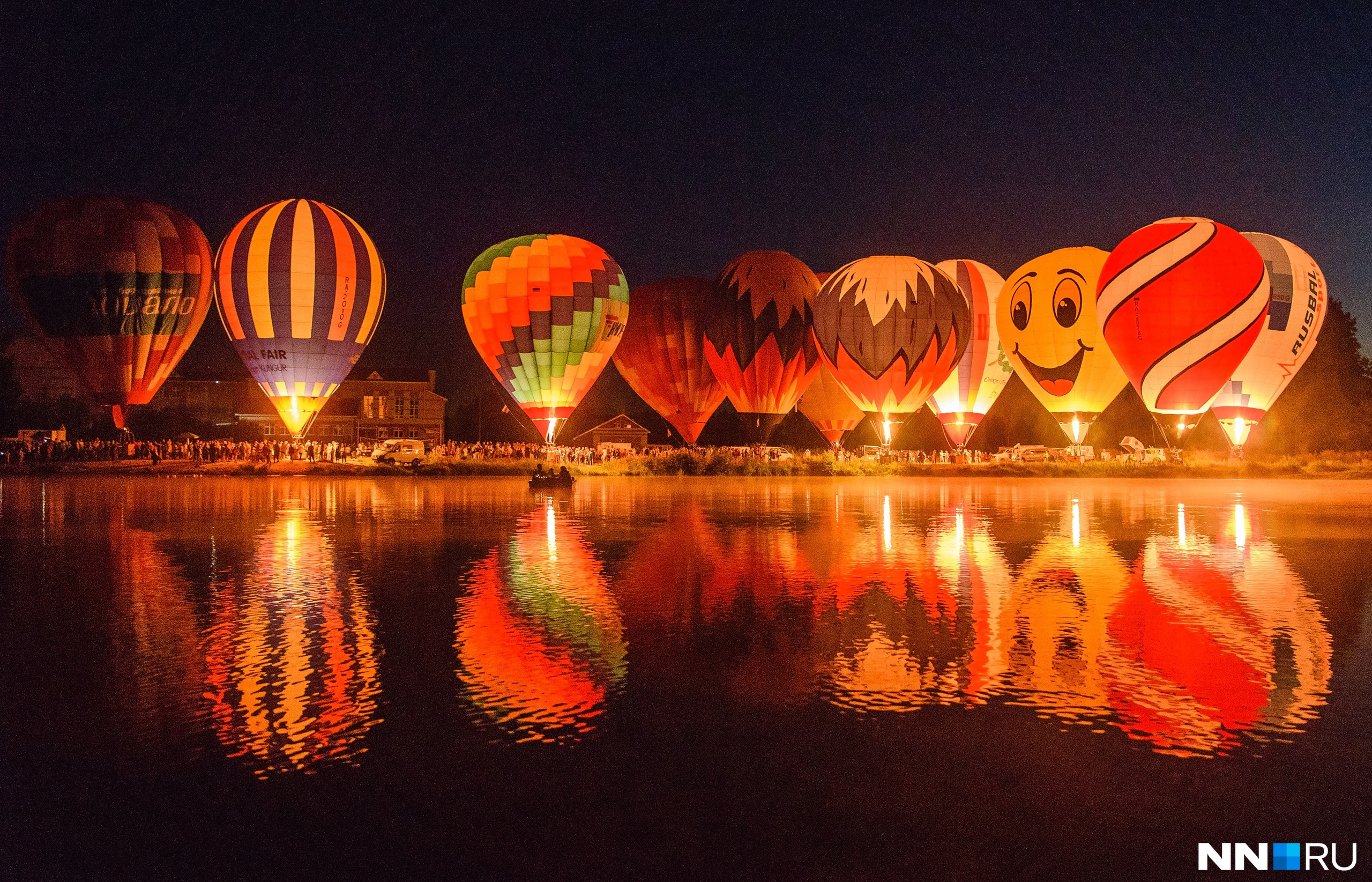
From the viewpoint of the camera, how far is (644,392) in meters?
47.9

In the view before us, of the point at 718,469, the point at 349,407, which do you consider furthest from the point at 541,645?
the point at 349,407

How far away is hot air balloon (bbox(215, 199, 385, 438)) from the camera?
1438 inches

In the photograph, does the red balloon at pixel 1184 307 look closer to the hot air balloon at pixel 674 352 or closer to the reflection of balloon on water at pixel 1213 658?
the hot air balloon at pixel 674 352

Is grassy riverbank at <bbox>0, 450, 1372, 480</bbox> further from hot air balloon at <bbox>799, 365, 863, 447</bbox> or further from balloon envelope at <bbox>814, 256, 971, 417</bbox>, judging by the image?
balloon envelope at <bbox>814, 256, 971, 417</bbox>

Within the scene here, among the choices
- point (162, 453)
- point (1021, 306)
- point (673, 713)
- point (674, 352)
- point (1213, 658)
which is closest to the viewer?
point (673, 713)

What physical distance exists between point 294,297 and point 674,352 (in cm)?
1554

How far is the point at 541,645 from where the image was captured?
872cm

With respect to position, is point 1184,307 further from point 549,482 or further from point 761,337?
point 549,482

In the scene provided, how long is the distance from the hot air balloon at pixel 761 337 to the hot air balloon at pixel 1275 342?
16.6 meters

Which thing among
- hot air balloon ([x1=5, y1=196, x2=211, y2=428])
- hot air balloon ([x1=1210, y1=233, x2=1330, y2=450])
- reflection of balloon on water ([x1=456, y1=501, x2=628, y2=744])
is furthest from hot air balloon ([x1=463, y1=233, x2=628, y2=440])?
reflection of balloon on water ([x1=456, y1=501, x2=628, y2=744])


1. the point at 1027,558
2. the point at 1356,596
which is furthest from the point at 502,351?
the point at 1356,596

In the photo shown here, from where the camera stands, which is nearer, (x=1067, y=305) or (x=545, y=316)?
(x=545, y=316)

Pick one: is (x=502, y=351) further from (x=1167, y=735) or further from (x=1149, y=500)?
(x=1167, y=735)

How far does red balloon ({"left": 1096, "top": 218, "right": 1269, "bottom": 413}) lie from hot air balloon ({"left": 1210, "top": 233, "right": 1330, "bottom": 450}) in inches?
161
